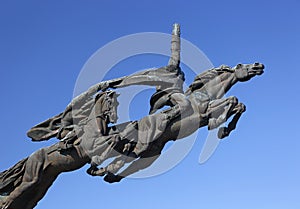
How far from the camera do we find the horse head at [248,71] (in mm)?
9844

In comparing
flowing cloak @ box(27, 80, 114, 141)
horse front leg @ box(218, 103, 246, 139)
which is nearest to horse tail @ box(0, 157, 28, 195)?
flowing cloak @ box(27, 80, 114, 141)

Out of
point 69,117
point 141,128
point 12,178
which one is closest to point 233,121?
point 141,128

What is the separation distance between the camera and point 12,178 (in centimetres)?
1084

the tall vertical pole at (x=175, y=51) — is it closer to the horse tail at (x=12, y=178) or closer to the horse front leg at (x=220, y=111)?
the horse front leg at (x=220, y=111)

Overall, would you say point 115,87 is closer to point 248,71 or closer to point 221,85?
point 221,85

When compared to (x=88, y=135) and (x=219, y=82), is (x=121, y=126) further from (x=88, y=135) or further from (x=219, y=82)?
(x=219, y=82)

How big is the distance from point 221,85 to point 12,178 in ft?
13.2

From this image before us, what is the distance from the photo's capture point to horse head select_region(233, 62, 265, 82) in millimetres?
9844

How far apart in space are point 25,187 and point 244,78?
423 cm

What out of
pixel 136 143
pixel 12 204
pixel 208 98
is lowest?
Result: pixel 12 204

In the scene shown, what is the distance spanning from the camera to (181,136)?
32.6ft

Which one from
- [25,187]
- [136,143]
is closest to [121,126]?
[136,143]

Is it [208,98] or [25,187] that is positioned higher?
[208,98]

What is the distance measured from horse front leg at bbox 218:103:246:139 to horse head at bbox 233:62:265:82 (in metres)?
0.46
